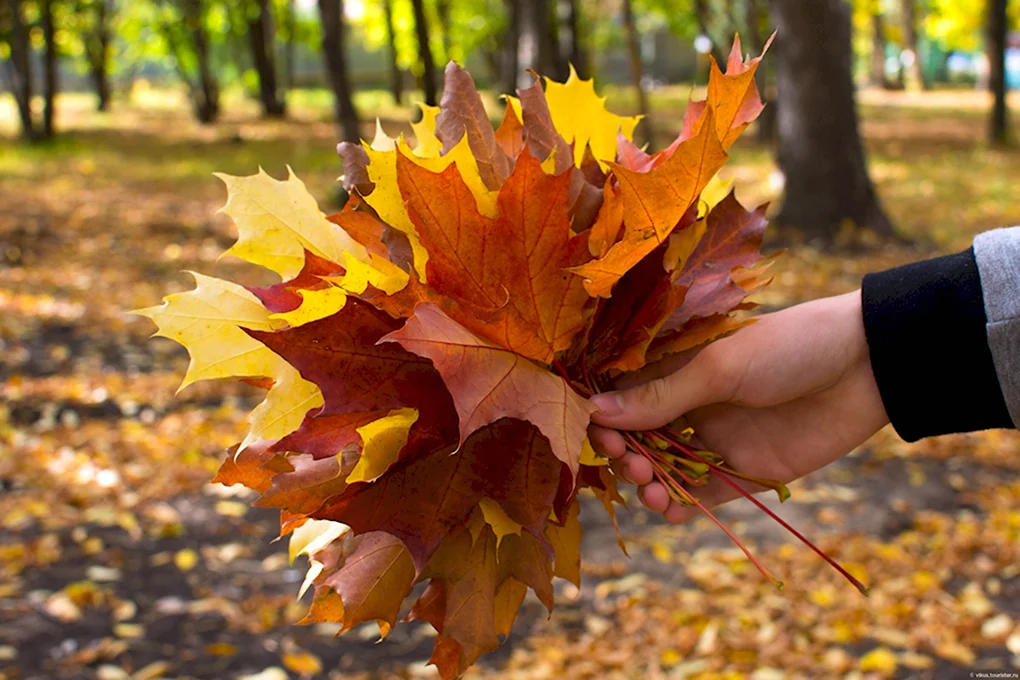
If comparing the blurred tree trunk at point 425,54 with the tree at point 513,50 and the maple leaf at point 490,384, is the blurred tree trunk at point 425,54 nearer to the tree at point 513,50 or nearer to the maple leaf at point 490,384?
the tree at point 513,50

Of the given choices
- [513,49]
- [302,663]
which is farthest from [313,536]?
[513,49]

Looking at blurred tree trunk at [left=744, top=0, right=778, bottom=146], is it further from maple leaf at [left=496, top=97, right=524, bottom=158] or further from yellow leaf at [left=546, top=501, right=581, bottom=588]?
yellow leaf at [left=546, top=501, right=581, bottom=588]

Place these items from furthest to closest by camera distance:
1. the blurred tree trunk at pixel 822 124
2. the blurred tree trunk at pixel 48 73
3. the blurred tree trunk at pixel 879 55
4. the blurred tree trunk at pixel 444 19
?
the blurred tree trunk at pixel 879 55 < the blurred tree trunk at pixel 444 19 < the blurred tree trunk at pixel 48 73 < the blurred tree trunk at pixel 822 124

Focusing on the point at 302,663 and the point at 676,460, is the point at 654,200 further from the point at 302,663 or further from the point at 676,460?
the point at 302,663

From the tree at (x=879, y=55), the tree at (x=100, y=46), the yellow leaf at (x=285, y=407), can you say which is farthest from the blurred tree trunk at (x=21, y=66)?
the tree at (x=879, y=55)

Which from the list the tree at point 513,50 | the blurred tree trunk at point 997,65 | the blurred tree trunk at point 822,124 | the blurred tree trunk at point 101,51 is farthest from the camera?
the blurred tree trunk at point 101,51

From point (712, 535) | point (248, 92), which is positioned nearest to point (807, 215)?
point (712, 535)

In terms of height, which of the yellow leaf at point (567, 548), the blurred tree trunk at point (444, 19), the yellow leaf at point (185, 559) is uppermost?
the blurred tree trunk at point (444, 19)
